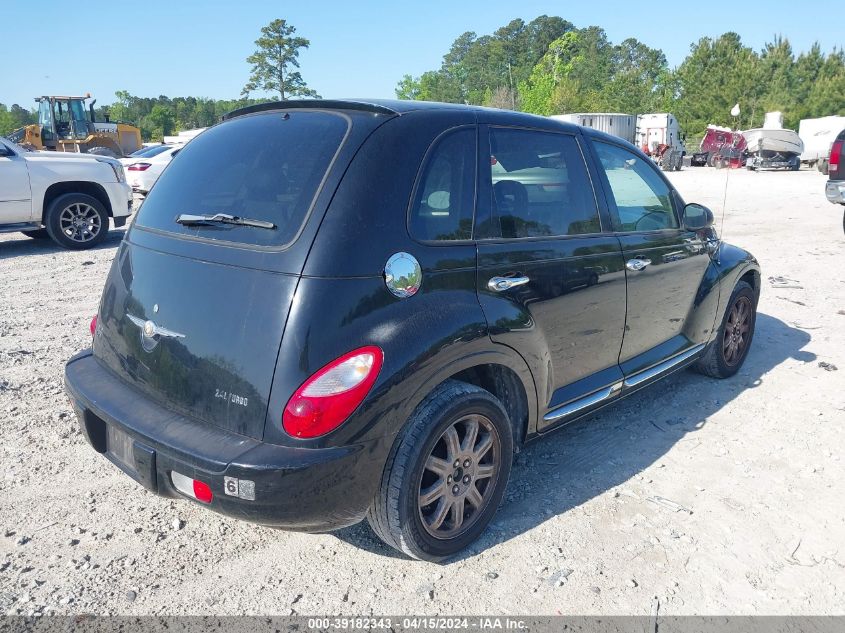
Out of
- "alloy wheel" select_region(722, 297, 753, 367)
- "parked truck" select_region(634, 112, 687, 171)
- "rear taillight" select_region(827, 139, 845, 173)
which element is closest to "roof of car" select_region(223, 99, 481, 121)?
Answer: "alloy wheel" select_region(722, 297, 753, 367)

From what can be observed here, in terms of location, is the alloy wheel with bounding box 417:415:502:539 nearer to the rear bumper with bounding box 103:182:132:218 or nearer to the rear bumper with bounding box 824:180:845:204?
the rear bumper with bounding box 103:182:132:218

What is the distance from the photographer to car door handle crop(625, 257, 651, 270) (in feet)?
11.8

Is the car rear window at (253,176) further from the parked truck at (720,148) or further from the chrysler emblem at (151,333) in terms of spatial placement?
the parked truck at (720,148)

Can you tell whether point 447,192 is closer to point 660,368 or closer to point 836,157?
point 660,368

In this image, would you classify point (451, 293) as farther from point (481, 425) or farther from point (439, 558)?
point (439, 558)

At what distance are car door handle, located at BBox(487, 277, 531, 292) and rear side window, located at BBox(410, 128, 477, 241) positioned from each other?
0.23 metres

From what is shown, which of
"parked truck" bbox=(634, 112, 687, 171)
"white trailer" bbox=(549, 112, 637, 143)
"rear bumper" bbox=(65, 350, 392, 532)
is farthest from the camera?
"white trailer" bbox=(549, 112, 637, 143)

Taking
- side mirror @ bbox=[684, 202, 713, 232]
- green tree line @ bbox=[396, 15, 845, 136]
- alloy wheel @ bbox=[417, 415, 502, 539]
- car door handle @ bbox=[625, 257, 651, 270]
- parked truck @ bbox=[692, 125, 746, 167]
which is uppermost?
green tree line @ bbox=[396, 15, 845, 136]

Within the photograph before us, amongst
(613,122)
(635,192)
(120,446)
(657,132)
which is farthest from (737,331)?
(613,122)

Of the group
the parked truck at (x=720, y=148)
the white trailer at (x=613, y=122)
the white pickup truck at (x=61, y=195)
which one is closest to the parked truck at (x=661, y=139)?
the white trailer at (x=613, y=122)

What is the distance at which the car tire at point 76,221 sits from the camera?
31.2 feet

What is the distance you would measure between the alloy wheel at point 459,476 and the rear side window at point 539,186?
3.04 feet

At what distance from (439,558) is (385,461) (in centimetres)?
62

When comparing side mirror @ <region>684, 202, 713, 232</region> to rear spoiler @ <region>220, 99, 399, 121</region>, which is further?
side mirror @ <region>684, 202, 713, 232</region>
